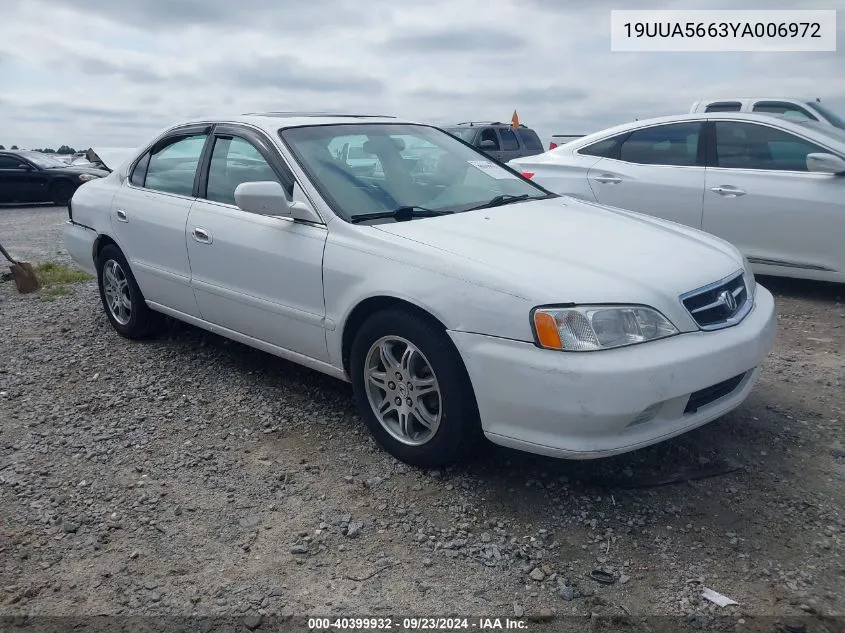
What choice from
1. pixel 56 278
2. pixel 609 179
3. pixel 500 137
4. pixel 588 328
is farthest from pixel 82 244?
pixel 500 137

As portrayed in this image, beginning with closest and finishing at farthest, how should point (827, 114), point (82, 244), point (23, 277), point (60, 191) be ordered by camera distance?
point (82, 244) < point (23, 277) < point (827, 114) < point (60, 191)

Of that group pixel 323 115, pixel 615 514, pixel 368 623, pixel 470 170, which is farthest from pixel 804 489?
pixel 323 115

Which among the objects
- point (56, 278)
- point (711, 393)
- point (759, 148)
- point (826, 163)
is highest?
point (759, 148)

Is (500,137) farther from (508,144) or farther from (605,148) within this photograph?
(605,148)

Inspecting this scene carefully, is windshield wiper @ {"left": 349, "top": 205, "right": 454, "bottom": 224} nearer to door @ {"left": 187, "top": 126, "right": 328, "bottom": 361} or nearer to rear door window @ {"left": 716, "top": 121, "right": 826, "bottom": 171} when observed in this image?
door @ {"left": 187, "top": 126, "right": 328, "bottom": 361}

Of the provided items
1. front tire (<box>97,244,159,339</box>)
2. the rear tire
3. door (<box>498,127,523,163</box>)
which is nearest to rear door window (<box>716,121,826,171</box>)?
front tire (<box>97,244,159,339</box>)

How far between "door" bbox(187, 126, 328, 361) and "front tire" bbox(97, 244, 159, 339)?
36.4 inches

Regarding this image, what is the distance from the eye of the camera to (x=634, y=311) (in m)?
3.04

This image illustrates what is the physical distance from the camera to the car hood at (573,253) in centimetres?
308

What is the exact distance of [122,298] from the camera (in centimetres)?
553

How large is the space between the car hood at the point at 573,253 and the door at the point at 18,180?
15670mm

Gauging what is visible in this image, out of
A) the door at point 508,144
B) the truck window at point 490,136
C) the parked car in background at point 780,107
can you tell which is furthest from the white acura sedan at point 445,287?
the door at point 508,144

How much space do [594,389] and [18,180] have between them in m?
17.0

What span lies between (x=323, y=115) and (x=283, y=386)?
1.58 metres
